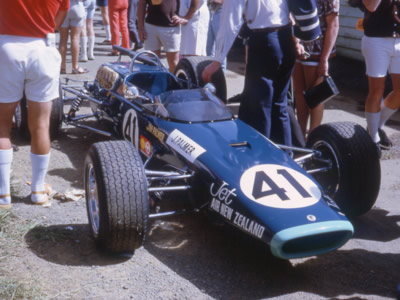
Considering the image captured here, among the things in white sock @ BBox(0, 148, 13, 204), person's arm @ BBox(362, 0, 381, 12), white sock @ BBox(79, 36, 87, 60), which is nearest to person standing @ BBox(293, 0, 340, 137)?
person's arm @ BBox(362, 0, 381, 12)

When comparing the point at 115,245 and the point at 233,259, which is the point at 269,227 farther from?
the point at 115,245

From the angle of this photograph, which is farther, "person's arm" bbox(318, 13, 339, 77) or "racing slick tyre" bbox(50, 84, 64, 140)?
"racing slick tyre" bbox(50, 84, 64, 140)

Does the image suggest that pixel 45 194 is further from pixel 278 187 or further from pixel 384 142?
pixel 384 142

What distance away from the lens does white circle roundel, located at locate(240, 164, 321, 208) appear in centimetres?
327

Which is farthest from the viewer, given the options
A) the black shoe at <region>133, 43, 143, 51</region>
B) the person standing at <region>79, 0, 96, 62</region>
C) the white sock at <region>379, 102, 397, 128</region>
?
the black shoe at <region>133, 43, 143, 51</region>

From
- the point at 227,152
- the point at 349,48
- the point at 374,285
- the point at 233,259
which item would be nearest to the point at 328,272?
the point at 374,285

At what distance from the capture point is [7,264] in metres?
3.40

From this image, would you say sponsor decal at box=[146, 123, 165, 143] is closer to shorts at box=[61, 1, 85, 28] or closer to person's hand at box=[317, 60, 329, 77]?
person's hand at box=[317, 60, 329, 77]

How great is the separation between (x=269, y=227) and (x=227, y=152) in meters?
0.78

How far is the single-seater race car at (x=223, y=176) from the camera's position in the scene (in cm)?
319

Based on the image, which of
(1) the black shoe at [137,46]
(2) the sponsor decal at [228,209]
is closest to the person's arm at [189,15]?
(2) the sponsor decal at [228,209]

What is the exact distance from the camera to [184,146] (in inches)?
153

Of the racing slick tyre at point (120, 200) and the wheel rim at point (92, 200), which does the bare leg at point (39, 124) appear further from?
the racing slick tyre at point (120, 200)

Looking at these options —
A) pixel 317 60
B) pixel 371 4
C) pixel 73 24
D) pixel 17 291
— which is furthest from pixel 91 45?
pixel 17 291
